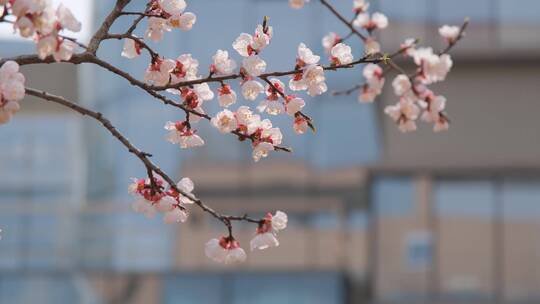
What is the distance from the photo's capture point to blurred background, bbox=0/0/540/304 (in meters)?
19.1

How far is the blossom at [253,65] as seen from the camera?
4.37m

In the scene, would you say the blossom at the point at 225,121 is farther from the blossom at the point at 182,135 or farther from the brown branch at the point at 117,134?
the brown branch at the point at 117,134

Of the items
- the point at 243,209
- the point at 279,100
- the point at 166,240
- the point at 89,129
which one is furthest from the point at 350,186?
the point at 279,100

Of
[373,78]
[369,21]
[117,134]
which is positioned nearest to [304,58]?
[117,134]

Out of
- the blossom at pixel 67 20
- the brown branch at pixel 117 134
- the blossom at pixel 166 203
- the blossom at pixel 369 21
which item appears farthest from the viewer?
the blossom at pixel 369 21

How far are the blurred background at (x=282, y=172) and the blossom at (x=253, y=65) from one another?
14.0 m

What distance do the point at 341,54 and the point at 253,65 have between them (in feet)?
1.02

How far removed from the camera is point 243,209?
19547mm

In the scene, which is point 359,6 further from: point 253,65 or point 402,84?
point 253,65

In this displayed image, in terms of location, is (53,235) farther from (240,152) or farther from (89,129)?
(240,152)

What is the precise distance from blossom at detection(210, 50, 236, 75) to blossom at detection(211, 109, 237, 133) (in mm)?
146

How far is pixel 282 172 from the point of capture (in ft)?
63.7

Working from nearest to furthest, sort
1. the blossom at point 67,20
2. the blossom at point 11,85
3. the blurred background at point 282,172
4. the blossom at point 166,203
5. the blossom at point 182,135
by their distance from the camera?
1. the blossom at point 67,20
2. the blossom at point 11,85
3. the blossom at point 166,203
4. the blossom at point 182,135
5. the blurred background at point 282,172

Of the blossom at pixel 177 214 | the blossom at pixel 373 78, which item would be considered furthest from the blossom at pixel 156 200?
the blossom at pixel 373 78
